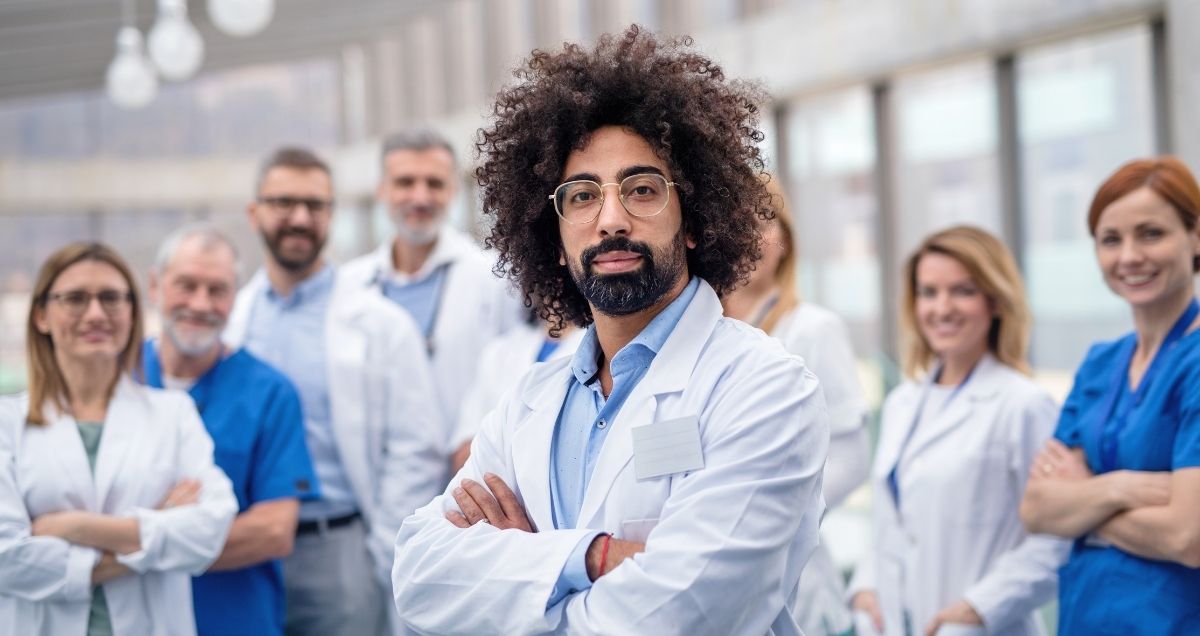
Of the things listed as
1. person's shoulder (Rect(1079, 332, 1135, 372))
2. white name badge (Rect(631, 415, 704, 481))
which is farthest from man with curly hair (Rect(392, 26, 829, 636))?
person's shoulder (Rect(1079, 332, 1135, 372))

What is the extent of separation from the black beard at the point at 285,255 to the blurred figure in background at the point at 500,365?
25.7 inches

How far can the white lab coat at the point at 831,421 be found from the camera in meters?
3.22

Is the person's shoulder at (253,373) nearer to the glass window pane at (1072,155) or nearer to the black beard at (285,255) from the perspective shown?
the black beard at (285,255)

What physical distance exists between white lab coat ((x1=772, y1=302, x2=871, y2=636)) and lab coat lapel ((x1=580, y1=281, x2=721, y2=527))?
4.35ft

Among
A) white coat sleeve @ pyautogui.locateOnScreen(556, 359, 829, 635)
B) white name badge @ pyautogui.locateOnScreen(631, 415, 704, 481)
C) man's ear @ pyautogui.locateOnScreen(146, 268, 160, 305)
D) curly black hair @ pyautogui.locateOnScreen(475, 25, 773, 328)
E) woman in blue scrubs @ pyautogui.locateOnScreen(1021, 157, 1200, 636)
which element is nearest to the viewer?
white coat sleeve @ pyautogui.locateOnScreen(556, 359, 829, 635)

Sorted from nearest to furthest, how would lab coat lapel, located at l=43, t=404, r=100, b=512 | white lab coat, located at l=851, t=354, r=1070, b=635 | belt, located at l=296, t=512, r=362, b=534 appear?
lab coat lapel, located at l=43, t=404, r=100, b=512 < white lab coat, located at l=851, t=354, r=1070, b=635 < belt, located at l=296, t=512, r=362, b=534

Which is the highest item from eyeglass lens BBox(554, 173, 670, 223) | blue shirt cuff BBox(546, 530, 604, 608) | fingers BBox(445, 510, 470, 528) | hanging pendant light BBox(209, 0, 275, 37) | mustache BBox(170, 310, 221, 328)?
hanging pendant light BBox(209, 0, 275, 37)

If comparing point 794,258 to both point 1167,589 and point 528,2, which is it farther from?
point 528,2

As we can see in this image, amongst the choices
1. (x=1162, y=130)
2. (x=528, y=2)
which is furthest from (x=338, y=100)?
(x=1162, y=130)

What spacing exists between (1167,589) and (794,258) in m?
1.37

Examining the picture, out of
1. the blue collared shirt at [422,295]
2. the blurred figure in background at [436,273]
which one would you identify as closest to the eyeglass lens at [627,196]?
the blurred figure in background at [436,273]

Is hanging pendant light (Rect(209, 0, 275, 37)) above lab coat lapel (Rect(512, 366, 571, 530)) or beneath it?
above

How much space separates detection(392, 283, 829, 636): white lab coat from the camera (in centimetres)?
168

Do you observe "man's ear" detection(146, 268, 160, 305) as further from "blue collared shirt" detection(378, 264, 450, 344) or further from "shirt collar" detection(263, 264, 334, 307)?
"blue collared shirt" detection(378, 264, 450, 344)
